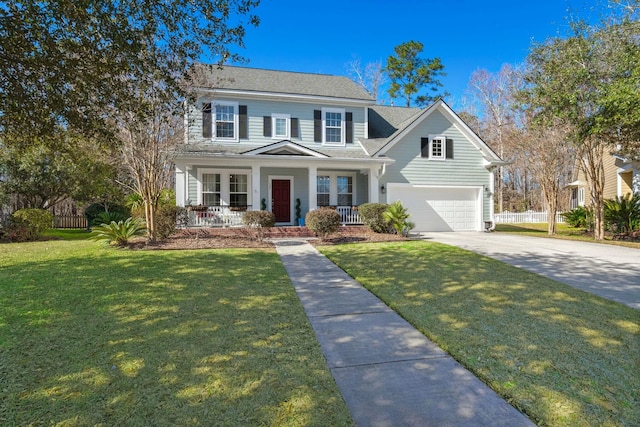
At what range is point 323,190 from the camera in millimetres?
16594

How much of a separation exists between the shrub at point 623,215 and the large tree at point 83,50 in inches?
640

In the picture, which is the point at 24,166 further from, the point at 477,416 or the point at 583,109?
the point at 583,109

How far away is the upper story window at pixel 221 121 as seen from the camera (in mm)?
15125

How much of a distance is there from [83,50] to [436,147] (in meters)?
14.8

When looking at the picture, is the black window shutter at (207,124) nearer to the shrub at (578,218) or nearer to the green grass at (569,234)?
the green grass at (569,234)

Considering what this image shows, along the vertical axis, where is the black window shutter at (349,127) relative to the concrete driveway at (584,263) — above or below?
above

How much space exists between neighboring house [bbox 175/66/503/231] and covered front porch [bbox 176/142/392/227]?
0.05m

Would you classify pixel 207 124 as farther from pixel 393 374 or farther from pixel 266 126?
pixel 393 374

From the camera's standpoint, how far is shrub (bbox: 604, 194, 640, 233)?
13.9 meters

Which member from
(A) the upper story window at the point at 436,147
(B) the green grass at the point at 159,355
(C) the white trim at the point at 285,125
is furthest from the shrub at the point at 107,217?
(A) the upper story window at the point at 436,147

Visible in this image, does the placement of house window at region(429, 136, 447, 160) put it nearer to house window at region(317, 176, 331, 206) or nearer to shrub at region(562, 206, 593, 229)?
house window at region(317, 176, 331, 206)

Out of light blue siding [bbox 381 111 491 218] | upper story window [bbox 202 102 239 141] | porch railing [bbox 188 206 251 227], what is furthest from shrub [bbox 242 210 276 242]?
light blue siding [bbox 381 111 491 218]

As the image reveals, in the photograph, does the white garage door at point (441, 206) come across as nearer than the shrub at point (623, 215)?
No

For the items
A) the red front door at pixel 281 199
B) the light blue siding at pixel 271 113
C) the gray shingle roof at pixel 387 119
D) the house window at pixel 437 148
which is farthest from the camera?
the gray shingle roof at pixel 387 119
